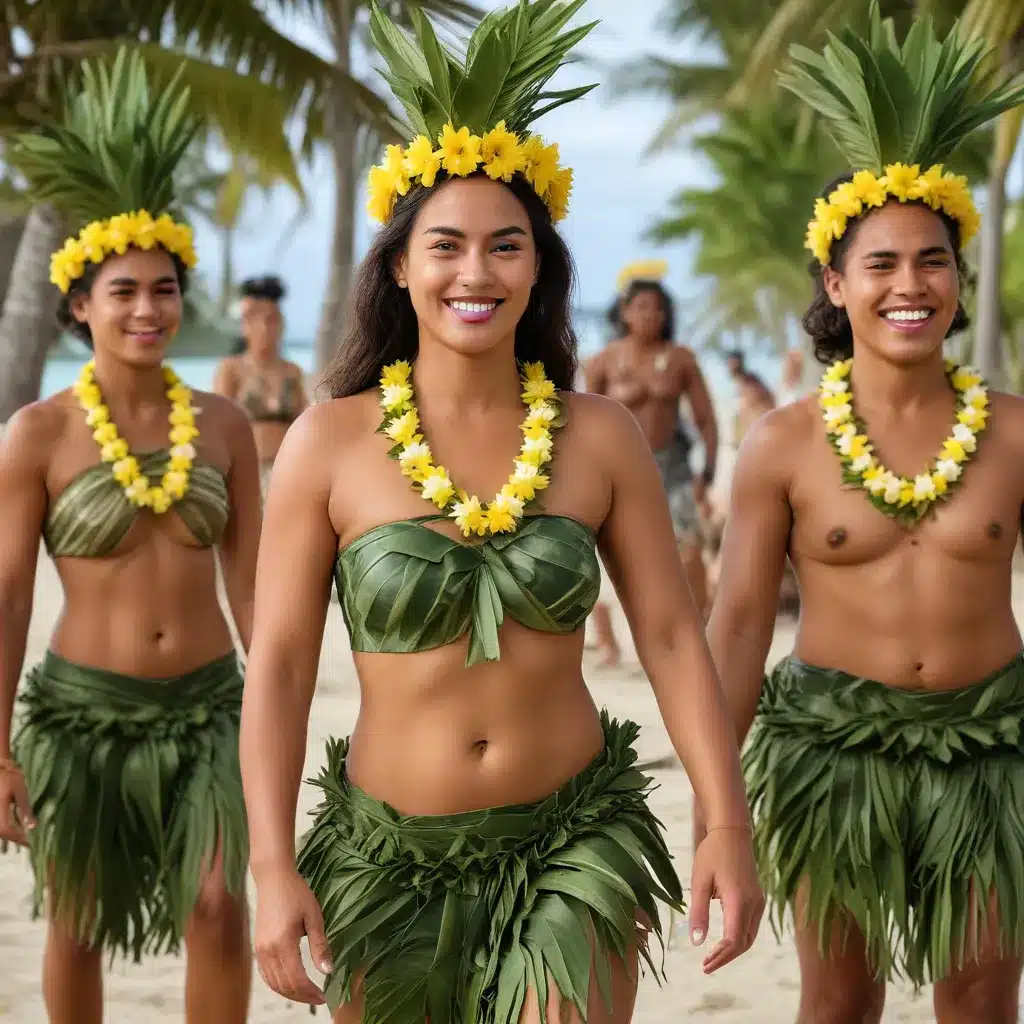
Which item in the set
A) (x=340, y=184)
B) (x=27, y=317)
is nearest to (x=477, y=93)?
(x=27, y=317)

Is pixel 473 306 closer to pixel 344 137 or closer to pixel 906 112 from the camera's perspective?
pixel 906 112

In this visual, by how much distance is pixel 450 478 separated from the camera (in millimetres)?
2531

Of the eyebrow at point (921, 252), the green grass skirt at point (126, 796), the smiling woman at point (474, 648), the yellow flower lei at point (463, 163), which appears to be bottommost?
the green grass skirt at point (126, 796)

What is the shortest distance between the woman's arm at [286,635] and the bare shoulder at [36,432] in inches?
53.1

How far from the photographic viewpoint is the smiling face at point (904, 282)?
127 inches

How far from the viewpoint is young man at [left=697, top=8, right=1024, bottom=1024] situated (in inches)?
126

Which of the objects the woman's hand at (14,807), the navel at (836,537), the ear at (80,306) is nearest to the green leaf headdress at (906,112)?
the navel at (836,537)

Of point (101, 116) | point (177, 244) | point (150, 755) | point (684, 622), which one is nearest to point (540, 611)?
point (684, 622)

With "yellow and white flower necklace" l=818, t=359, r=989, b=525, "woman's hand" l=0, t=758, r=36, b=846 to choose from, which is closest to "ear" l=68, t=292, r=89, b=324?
"woman's hand" l=0, t=758, r=36, b=846

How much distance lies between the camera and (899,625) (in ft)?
10.7

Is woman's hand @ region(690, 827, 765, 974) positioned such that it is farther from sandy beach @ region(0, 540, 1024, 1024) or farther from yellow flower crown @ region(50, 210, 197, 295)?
yellow flower crown @ region(50, 210, 197, 295)

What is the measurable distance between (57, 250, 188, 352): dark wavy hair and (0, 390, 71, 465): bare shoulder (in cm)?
30

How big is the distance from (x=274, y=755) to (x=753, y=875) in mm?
706

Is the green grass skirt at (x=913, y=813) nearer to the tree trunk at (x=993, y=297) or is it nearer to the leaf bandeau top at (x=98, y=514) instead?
the leaf bandeau top at (x=98, y=514)
